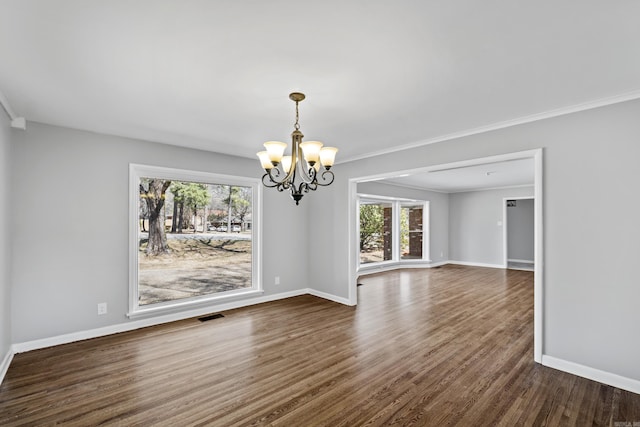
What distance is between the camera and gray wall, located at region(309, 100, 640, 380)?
99.1 inches

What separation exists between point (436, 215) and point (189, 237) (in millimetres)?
7366

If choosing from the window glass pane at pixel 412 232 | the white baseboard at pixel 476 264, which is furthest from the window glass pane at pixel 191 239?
the white baseboard at pixel 476 264

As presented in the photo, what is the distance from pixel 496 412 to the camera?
86.7 inches

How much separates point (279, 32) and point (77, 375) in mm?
3324

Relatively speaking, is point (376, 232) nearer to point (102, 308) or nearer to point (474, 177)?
point (474, 177)

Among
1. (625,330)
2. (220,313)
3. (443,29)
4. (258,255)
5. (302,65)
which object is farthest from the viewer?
(258,255)

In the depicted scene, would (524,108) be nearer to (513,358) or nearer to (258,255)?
(513,358)

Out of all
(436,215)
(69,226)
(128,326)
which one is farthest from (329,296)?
(436,215)

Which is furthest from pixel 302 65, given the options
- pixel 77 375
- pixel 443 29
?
pixel 77 375

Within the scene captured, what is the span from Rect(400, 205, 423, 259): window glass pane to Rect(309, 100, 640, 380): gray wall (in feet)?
19.3

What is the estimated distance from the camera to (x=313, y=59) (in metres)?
2.02

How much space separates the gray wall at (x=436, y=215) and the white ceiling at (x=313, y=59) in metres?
5.12

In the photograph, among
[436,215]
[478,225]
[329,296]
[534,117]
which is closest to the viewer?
[534,117]

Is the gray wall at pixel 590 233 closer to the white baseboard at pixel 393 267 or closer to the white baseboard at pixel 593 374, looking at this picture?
the white baseboard at pixel 593 374
